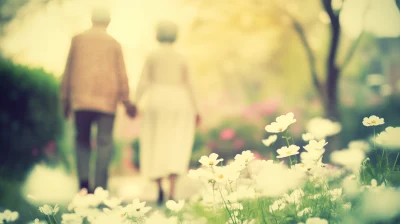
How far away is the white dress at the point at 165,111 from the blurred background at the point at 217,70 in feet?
1.58

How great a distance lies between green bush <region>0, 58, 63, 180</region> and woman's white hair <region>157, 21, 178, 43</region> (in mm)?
1146

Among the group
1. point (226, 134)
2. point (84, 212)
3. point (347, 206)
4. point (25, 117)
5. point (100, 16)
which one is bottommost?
point (347, 206)

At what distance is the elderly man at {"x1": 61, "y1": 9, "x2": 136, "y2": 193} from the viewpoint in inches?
142

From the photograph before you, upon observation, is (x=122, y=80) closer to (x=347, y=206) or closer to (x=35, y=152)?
(x=35, y=152)

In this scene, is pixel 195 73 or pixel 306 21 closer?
pixel 306 21

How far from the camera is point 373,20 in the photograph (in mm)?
4305

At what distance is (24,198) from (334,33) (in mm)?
3158

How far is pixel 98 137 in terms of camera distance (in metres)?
3.56

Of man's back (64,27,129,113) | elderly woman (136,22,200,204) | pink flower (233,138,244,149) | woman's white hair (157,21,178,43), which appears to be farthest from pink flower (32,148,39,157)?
pink flower (233,138,244,149)

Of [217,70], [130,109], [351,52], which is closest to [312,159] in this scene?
[130,109]

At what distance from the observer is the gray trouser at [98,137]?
3580mm

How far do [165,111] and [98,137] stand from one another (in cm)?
65

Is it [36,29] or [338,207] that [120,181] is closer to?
[36,29]

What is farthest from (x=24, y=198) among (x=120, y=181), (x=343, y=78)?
(x=343, y=78)
